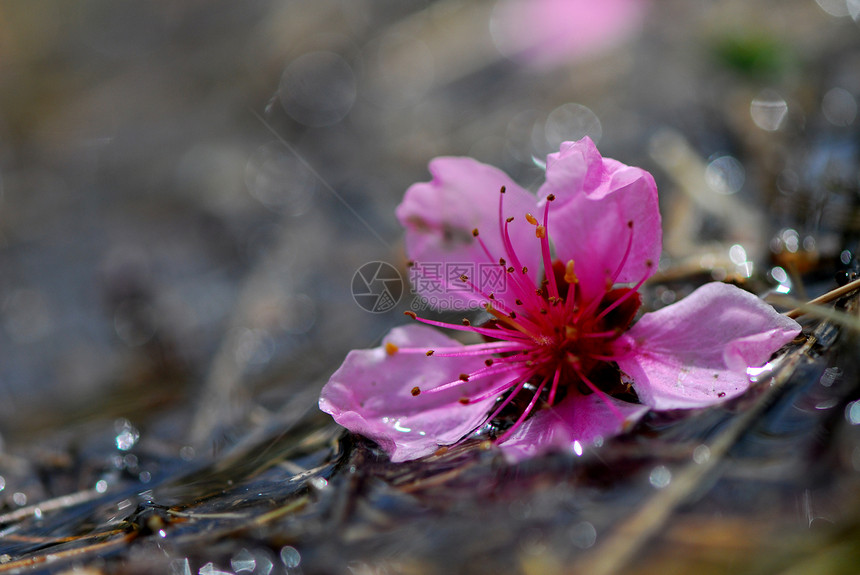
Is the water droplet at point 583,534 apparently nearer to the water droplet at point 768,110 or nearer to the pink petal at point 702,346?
the pink petal at point 702,346

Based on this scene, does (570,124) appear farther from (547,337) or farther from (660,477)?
(660,477)

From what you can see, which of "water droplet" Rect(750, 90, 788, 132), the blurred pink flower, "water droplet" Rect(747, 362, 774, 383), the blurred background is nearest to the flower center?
"water droplet" Rect(747, 362, 774, 383)

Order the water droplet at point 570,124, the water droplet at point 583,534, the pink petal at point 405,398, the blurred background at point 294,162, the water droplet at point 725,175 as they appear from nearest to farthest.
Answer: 1. the water droplet at point 583,534
2. the pink petal at point 405,398
3. the blurred background at point 294,162
4. the water droplet at point 725,175
5. the water droplet at point 570,124

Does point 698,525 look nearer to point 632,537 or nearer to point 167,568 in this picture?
point 632,537

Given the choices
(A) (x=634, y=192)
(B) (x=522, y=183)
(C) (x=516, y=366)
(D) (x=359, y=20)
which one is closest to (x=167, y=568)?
(C) (x=516, y=366)

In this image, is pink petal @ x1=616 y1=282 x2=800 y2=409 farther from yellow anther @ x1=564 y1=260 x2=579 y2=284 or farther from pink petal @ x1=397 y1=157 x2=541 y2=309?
pink petal @ x1=397 y1=157 x2=541 y2=309

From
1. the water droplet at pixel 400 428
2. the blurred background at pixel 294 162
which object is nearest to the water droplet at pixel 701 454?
the water droplet at pixel 400 428

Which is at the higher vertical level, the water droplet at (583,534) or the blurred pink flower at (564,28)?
the blurred pink flower at (564,28)
